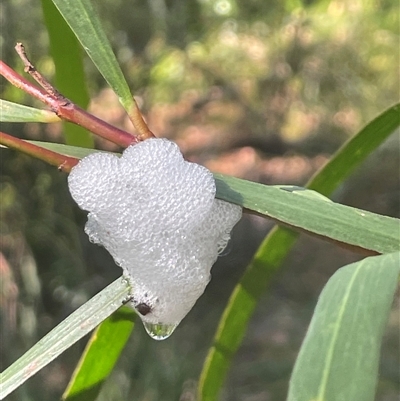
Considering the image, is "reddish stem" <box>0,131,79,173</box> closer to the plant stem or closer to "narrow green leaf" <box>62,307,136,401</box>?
the plant stem

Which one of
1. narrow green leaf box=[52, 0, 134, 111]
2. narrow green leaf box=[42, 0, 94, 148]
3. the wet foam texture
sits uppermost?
narrow green leaf box=[52, 0, 134, 111]

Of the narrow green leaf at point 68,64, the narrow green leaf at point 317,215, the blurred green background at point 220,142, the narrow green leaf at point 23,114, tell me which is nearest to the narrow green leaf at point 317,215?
the narrow green leaf at point 317,215

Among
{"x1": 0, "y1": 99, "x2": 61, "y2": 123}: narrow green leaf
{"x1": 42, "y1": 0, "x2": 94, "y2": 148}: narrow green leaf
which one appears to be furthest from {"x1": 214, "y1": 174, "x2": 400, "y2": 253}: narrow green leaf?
{"x1": 42, "y1": 0, "x2": 94, "y2": 148}: narrow green leaf

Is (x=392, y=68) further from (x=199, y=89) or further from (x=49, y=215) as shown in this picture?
(x=49, y=215)

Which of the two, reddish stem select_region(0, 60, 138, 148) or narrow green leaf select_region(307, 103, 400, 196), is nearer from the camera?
reddish stem select_region(0, 60, 138, 148)

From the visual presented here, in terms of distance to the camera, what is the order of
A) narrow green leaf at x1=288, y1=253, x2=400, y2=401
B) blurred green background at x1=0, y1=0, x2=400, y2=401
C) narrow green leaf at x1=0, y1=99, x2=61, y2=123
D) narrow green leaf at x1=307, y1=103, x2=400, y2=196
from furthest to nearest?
blurred green background at x1=0, y1=0, x2=400, y2=401 → narrow green leaf at x1=307, y1=103, x2=400, y2=196 → narrow green leaf at x1=0, y1=99, x2=61, y2=123 → narrow green leaf at x1=288, y1=253, x2=400, y2=401

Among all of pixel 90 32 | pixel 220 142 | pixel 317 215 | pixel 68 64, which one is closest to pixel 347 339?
pixel 317 215

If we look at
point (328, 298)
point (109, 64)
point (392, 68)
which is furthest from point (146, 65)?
point (328, 298)
